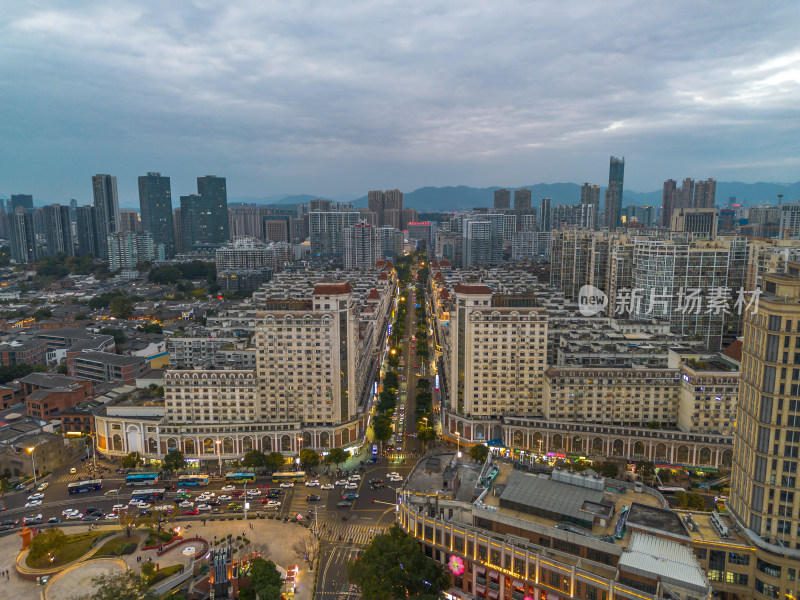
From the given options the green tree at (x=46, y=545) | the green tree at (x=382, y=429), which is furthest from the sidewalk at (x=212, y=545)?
the green tree at (x=382, y=429)

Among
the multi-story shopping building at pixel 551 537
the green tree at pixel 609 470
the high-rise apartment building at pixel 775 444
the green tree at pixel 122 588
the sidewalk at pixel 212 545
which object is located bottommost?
the sidewalk at pixel 212 545

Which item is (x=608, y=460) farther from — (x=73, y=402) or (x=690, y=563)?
(x=73, y=402)

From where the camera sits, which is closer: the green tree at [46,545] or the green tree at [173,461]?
the green tree at [46,545]

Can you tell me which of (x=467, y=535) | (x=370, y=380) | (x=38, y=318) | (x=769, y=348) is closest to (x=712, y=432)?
(x=769, y=348)

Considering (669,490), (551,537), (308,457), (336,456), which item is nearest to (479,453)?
(336,456)

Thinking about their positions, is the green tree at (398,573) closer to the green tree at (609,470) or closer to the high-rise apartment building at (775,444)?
the high-rise apartment building at (775,444)
